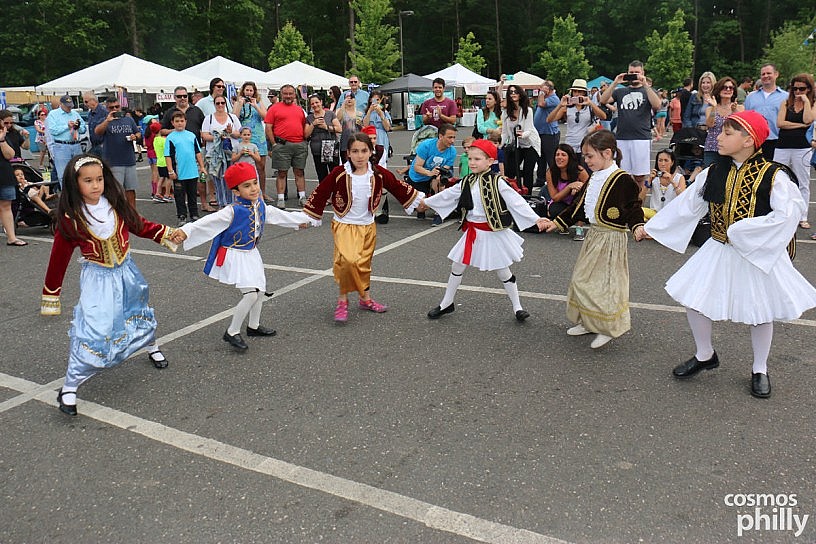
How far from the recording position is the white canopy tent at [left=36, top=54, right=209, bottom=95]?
20641mm

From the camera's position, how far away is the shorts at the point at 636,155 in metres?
9.58

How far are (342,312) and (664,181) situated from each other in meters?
5.96

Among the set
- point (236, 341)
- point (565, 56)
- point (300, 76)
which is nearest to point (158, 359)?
point (236, 341)

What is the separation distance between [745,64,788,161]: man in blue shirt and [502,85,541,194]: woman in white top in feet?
10.5

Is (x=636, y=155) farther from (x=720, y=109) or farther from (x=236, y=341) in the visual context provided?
(x=236, y=341)

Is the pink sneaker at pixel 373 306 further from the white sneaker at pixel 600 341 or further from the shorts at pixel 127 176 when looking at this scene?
the shorts at pixel 127 176

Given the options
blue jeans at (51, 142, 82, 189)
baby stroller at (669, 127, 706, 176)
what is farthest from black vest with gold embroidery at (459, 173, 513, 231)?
blue jeans at (51, 142, 82, 189)

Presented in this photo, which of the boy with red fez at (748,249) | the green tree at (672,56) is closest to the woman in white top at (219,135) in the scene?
the boy with red fez at (748,249)

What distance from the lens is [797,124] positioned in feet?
27.1

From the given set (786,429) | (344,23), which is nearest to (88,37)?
(344,23)

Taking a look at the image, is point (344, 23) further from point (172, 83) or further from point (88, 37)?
point (172, 83)

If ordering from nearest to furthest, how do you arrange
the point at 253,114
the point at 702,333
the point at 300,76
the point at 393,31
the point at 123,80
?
the point at 702,333 → the point at 253,114 → the point at 123,80 → the point at 300,76 → the point at 393,31

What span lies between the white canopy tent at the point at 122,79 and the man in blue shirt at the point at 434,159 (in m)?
13.5

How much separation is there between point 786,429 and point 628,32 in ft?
212
